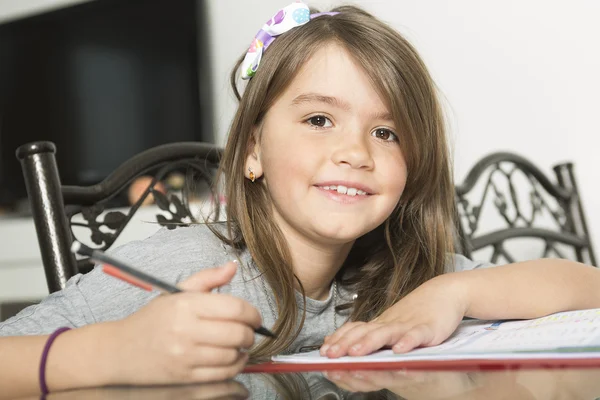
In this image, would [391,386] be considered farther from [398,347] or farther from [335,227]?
[335,227]

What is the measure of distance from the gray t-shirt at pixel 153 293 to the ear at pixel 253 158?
4.7 inches

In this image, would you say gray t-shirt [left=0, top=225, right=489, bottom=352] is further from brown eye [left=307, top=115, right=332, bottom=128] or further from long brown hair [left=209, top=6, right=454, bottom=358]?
brown eye [left=307, top=115, right=332, bottom=128]

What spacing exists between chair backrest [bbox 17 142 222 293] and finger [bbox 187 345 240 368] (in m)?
0.44

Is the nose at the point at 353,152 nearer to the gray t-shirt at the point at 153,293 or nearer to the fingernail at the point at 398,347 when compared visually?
the gray t-shirt at the point at 153,293

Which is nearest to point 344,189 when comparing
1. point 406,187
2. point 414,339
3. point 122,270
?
point 406,187

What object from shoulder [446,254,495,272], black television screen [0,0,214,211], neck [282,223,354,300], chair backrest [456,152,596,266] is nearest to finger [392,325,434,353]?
neck [282,223,354,300]

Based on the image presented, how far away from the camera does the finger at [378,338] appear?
0.64 m

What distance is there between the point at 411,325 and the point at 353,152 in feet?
0.93

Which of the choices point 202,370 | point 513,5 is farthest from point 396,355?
point 513,5

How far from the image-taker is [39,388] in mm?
586

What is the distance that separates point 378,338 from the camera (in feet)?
2.14

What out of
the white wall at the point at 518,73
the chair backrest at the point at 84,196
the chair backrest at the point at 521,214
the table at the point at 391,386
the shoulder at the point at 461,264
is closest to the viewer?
the table at the point at 391,386

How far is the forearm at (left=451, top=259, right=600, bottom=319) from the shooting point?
83 centimetres

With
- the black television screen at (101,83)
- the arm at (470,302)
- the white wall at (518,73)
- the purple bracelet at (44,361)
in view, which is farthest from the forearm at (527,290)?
the black television screen at (101,83)
